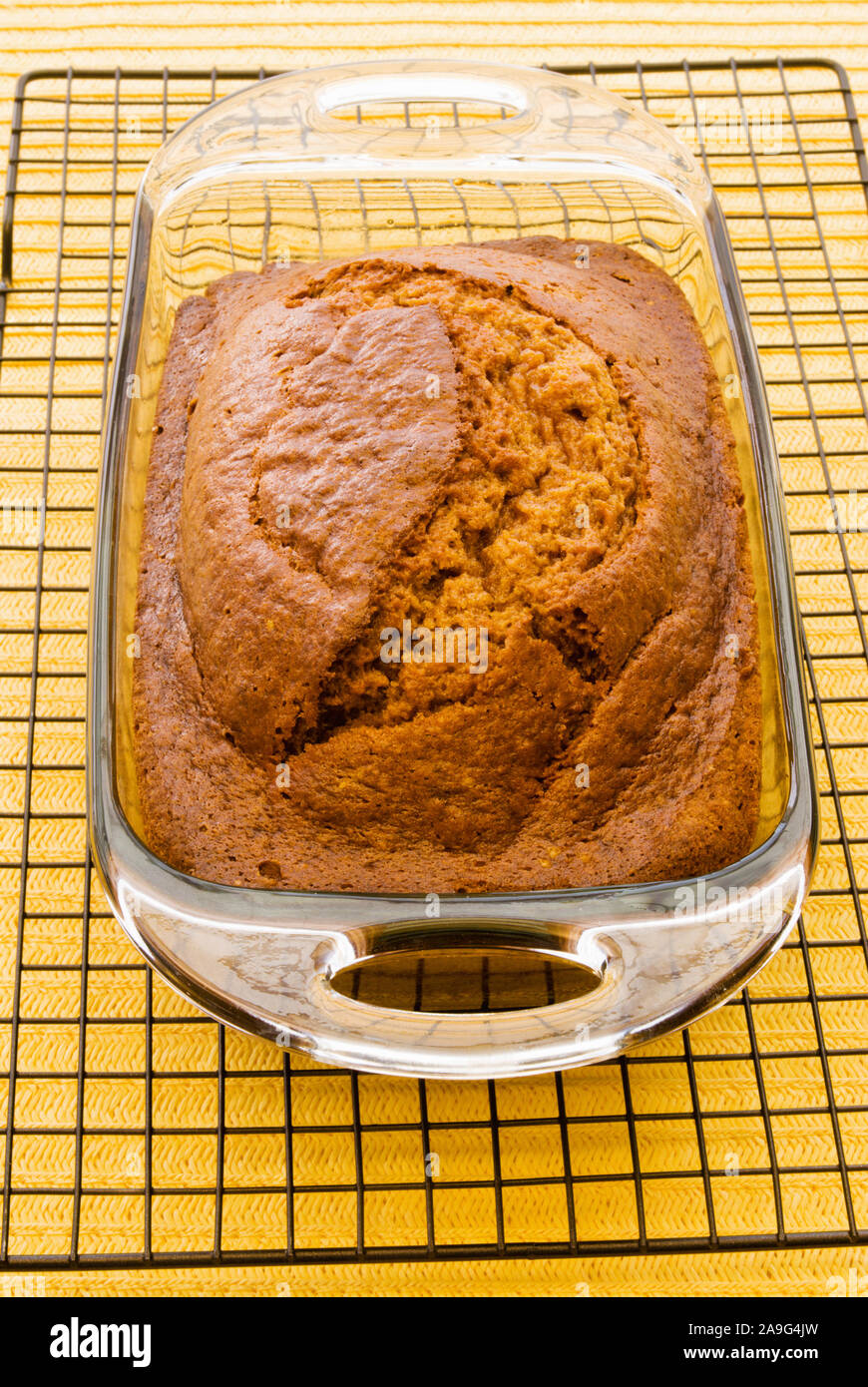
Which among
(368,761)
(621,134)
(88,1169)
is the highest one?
(621,134)

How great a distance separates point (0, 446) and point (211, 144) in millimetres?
593

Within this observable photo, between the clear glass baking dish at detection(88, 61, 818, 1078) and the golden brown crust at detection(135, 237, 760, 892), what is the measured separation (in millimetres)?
83

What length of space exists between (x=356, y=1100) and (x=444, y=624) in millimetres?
602

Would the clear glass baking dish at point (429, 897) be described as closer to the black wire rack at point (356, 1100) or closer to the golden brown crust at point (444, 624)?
the golden brown crust at point (444, 624)

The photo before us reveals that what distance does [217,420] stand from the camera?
1510 mm

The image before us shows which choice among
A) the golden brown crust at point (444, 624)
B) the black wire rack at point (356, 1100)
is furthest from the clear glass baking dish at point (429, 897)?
the black wire rack at point (356, 1100)

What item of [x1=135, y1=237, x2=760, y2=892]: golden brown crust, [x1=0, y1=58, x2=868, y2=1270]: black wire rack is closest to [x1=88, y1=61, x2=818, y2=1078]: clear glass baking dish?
[x1=135, y1=237, x2=760, y2=892]: golden brown crust

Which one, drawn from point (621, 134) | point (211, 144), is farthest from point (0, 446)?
point (621, 134)

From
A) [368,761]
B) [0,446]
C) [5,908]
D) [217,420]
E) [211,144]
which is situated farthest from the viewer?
[0,446]

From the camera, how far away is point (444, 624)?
1.34 m

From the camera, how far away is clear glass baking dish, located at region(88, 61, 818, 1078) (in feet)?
3.76

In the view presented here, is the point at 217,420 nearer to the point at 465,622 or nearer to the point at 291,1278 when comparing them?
the point at 465,622

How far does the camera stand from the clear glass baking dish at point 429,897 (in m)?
1.15

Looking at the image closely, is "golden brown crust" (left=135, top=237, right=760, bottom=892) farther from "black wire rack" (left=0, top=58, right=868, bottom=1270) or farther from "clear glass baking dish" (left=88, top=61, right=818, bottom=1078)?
"black wire rack" (left=0, top=58, right=868, bottom=1270)
